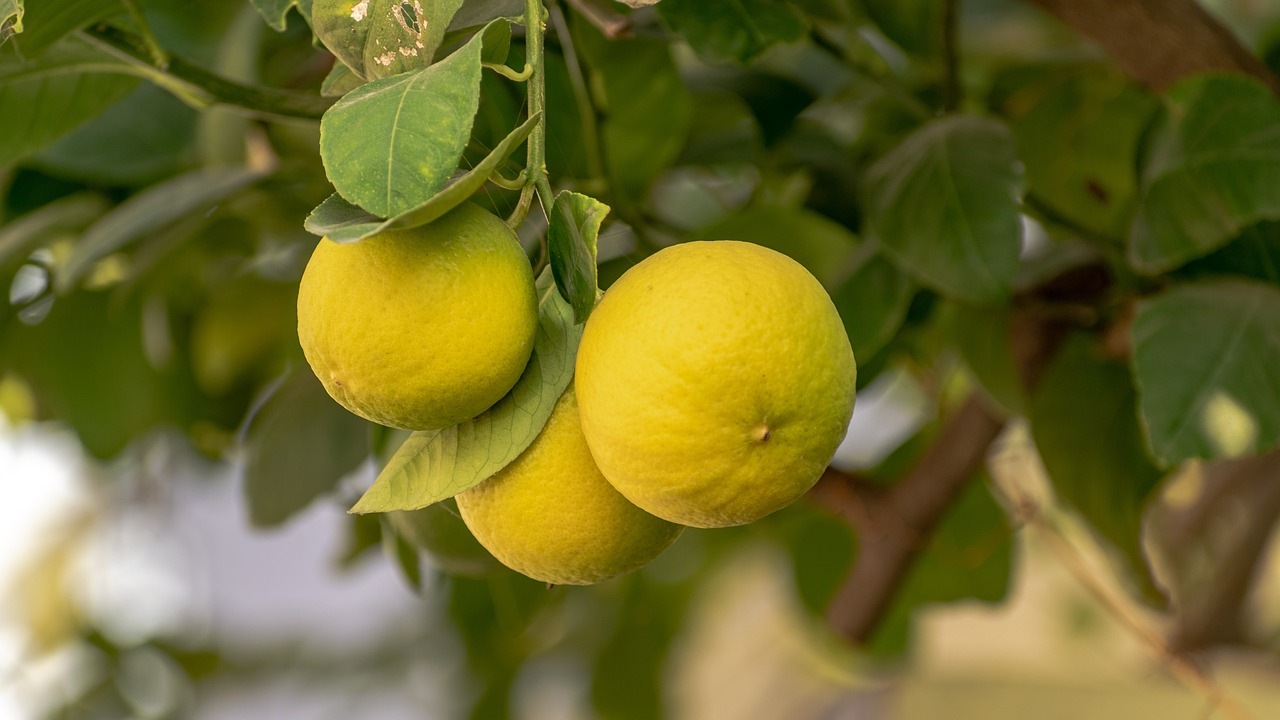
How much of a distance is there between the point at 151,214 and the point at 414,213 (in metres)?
0.34

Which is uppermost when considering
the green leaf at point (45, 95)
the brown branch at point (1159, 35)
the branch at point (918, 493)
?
the green leaf at point (45, 95)

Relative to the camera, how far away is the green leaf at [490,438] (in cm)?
30

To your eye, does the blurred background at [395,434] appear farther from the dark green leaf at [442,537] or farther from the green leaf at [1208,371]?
the green leaf at [1208,371]

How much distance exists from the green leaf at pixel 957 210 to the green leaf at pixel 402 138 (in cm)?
28

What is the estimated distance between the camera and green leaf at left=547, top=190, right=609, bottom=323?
0.28m

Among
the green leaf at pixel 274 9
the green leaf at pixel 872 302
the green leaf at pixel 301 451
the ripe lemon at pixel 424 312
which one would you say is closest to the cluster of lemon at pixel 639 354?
the ripe lemon at pixel 424 312

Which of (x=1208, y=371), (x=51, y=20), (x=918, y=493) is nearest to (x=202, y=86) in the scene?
(x=51, y=20)

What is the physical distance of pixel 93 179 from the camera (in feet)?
2.32

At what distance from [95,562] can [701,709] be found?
4.52ft

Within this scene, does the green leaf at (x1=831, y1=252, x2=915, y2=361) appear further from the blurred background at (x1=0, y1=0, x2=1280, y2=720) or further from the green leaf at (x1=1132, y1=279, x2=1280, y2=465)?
the green leaf at (x1=1132, y1=279, x2=1280, y2=465)

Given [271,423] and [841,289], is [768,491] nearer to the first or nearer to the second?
[841,289]

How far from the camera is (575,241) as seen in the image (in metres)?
0.29

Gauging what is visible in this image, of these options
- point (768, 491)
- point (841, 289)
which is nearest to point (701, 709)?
point (841, 289)

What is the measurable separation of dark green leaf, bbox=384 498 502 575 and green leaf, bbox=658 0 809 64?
0.21 metres
